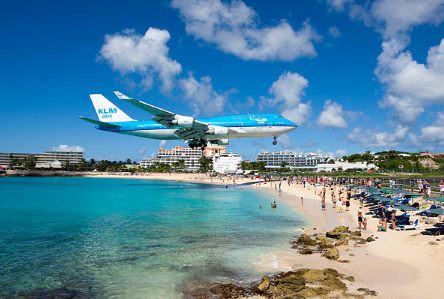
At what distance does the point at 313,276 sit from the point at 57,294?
10755 mm

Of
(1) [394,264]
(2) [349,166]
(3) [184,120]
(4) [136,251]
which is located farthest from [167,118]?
(2) [349,166]

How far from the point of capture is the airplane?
3703cm

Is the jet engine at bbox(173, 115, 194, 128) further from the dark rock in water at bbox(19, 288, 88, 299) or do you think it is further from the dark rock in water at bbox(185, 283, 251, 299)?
the dark rock in water at bbox(185, 283, 251, 299)

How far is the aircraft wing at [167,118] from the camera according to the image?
103 ft

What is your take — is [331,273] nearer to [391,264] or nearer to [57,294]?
[391,264]

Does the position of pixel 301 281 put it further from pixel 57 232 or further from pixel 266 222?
pixel 57 232

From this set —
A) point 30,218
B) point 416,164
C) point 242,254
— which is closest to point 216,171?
point 416,164

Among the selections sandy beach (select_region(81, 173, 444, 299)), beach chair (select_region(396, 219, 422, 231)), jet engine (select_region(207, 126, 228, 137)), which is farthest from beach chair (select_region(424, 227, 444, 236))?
jet engine (select_region(207, 126, 228, 137))

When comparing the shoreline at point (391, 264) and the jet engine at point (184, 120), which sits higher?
the jet engine at point (184, 120)

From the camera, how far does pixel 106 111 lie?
46438 mm

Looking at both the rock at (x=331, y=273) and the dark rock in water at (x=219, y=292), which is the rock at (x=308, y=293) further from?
the dark rock in water at (x=219, y=292)

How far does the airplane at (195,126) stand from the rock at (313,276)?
26486 millimetres

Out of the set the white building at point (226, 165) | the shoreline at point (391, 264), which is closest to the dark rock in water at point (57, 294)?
the shoreline at point (391, 264)

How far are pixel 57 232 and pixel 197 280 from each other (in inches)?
665
